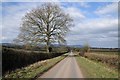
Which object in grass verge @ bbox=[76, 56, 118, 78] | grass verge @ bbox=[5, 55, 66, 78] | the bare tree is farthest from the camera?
the bare tree

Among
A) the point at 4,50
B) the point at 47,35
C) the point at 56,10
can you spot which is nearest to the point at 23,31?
the point at 47,35

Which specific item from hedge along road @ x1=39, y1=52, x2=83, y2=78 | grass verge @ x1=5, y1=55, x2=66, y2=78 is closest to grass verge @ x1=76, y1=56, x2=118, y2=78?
hedge along road @ x1=39, y1=52, x2=83, y2=78

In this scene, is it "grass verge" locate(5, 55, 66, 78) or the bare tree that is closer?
"grass verge" locate(5, 55, 66, 78)

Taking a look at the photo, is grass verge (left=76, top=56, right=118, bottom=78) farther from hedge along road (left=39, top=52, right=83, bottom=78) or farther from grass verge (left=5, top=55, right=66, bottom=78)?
grass verge (left=5, top=55, right=66, bottom=78)

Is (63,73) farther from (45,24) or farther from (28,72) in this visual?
(45,24)

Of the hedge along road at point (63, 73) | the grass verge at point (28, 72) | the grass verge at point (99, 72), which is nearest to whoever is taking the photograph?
the grass verge at point (28, 72)

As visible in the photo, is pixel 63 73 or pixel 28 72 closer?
pixel 28 72

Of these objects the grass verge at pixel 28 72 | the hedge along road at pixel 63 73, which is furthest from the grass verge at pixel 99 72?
the grass verge at pixel 28 72

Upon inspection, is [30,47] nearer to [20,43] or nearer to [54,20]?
[20,43]

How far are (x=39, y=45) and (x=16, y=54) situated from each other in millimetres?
26455

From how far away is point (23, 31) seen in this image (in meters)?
46.5

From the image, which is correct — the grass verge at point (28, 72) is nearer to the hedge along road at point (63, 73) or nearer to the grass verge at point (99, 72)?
the hedge along road at point (63, 73)

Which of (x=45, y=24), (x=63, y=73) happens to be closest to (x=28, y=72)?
(x=63, y=73)

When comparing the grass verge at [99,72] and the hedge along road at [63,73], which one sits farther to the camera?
the hedge along road at [63,73]
